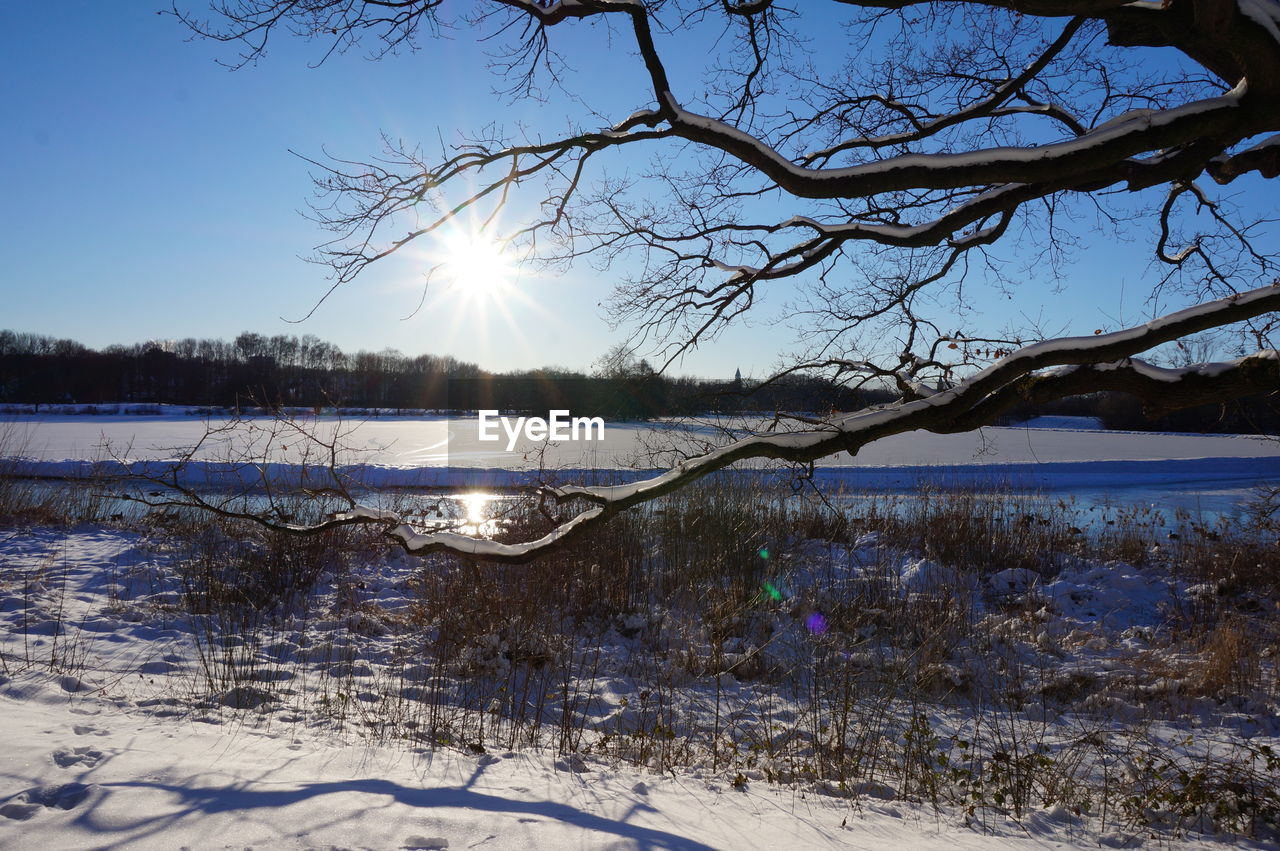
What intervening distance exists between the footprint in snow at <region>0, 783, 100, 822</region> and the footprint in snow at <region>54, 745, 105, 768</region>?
0.28 metres

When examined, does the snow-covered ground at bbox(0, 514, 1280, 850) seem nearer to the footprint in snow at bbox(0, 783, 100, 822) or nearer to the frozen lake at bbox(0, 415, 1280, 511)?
the footprint in snow at bbox(0, 783, 100, 822)

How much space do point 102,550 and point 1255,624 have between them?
14.3m

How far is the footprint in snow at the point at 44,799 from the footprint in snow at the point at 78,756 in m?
0.28

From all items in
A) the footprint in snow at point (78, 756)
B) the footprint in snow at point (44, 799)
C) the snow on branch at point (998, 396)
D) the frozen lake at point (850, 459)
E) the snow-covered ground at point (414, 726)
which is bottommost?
the snow-covered ground at point (414, 726)

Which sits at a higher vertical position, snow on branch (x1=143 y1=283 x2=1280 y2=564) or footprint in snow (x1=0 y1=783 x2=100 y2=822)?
snow on branch (x1=143 y1=283 x2=1280 y2=564)

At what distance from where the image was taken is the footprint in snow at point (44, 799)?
2.51 m

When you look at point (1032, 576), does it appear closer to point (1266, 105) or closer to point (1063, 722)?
point (1063, 722)

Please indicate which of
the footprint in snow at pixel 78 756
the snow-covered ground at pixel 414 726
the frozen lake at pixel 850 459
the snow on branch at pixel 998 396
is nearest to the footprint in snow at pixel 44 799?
the snow-covered ground at pixel 414 726

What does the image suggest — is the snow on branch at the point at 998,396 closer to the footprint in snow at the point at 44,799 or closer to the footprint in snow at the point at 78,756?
the footprint in snow at the point at 78,756

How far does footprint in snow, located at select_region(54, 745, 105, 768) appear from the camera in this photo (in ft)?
9.82

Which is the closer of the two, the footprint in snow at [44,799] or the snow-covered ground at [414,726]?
the footprint in snow at [44,799]

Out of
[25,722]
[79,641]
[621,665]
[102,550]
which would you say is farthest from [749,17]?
[102,550]

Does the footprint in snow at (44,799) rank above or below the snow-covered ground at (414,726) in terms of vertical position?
above

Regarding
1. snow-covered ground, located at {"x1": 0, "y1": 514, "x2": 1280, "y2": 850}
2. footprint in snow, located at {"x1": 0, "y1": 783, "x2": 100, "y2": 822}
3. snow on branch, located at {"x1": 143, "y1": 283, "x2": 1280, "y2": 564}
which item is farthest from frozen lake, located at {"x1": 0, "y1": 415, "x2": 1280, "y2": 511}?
footprint in snow, located at {"x1": 0, "y1": 783, "x2": 100, "y2": 822}
